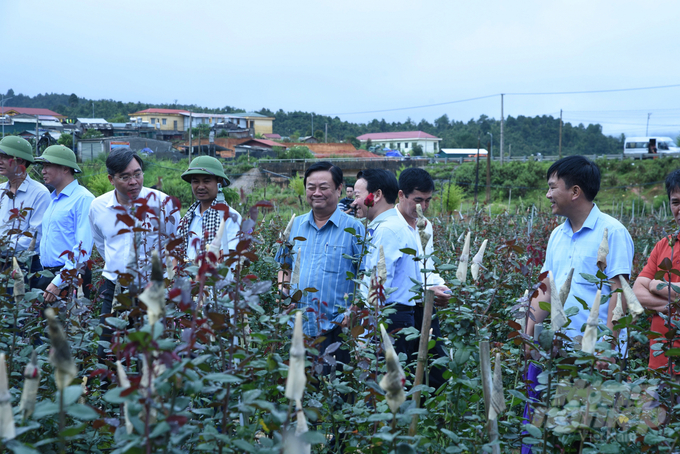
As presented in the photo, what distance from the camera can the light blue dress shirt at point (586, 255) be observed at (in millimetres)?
2105

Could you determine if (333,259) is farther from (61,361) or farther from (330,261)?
(61,361)

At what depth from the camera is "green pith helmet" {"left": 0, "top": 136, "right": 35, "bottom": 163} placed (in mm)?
3008

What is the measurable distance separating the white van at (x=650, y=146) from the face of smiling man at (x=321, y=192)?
35.2m

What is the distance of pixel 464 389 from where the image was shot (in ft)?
5.23

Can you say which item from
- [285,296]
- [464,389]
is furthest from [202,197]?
[464,389]

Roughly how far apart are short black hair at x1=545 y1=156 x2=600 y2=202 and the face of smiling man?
104cm

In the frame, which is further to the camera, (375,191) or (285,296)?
(375,191)

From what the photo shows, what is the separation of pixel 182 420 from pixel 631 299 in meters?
1.19

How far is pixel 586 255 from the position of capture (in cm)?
221

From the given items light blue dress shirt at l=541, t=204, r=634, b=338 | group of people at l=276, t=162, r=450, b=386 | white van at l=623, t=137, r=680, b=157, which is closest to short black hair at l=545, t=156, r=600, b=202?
light blue dress shirt at l=541, t=204, r=634, b=338

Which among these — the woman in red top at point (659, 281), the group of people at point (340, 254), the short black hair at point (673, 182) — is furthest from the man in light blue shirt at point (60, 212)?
the short black hair at point (673, 182)

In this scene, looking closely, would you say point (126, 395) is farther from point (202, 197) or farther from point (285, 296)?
point (202, 197)

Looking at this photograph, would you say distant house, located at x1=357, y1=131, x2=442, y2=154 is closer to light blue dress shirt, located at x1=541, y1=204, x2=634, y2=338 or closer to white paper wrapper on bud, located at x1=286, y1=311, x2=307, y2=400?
light blue dress shirt, located at x1=541, y1=204, x2=634, y2=338

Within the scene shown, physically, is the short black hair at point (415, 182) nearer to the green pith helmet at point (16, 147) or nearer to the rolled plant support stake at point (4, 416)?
the green pith helmet at point (16, 147)
